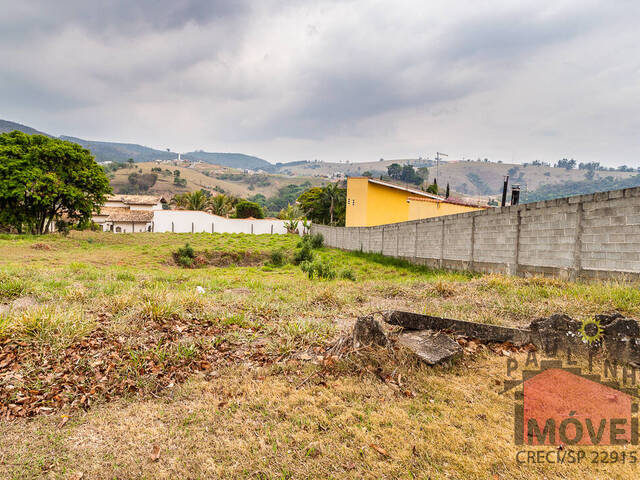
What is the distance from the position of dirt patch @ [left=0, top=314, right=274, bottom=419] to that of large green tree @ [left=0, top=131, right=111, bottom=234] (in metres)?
23.6

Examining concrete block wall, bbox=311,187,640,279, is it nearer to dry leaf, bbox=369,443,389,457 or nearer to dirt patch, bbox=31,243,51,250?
dry leaf, bbox=369,443,389,457

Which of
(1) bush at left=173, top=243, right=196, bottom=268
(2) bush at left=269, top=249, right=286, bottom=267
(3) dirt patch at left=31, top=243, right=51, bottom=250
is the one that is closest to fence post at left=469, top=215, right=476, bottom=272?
(2) bush at left=269, top=249, right=286, bottom=267

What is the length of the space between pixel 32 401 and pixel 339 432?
3.08m

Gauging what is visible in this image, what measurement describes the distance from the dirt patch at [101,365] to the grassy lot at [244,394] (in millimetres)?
16

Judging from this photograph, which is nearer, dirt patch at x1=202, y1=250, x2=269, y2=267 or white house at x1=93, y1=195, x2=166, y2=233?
dirt patch at x1=202, y1=250, x2=269, y2=267

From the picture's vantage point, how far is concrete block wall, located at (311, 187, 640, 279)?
6.41 m

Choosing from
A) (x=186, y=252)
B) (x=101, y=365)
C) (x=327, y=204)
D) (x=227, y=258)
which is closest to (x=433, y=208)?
(x=227, y=258)

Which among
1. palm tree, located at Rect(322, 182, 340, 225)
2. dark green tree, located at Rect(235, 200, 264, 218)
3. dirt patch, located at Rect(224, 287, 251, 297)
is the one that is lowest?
dirt patch, located at Rect(224, 287, 251, 297)

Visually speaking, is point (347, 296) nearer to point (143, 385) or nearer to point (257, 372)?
point (257, 372)

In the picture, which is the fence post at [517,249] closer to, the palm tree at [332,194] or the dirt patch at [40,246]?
the dirt patch at [40,246]

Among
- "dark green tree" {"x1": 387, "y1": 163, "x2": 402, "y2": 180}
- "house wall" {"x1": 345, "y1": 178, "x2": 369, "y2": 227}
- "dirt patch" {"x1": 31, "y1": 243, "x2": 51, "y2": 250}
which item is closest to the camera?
"dirt patch" {"x1": 31, "y1": 243, "x2": 51, "y2": 250}

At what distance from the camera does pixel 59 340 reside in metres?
4.21

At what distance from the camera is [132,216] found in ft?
149

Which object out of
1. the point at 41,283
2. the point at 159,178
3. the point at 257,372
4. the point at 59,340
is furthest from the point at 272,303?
the point at 159,178
